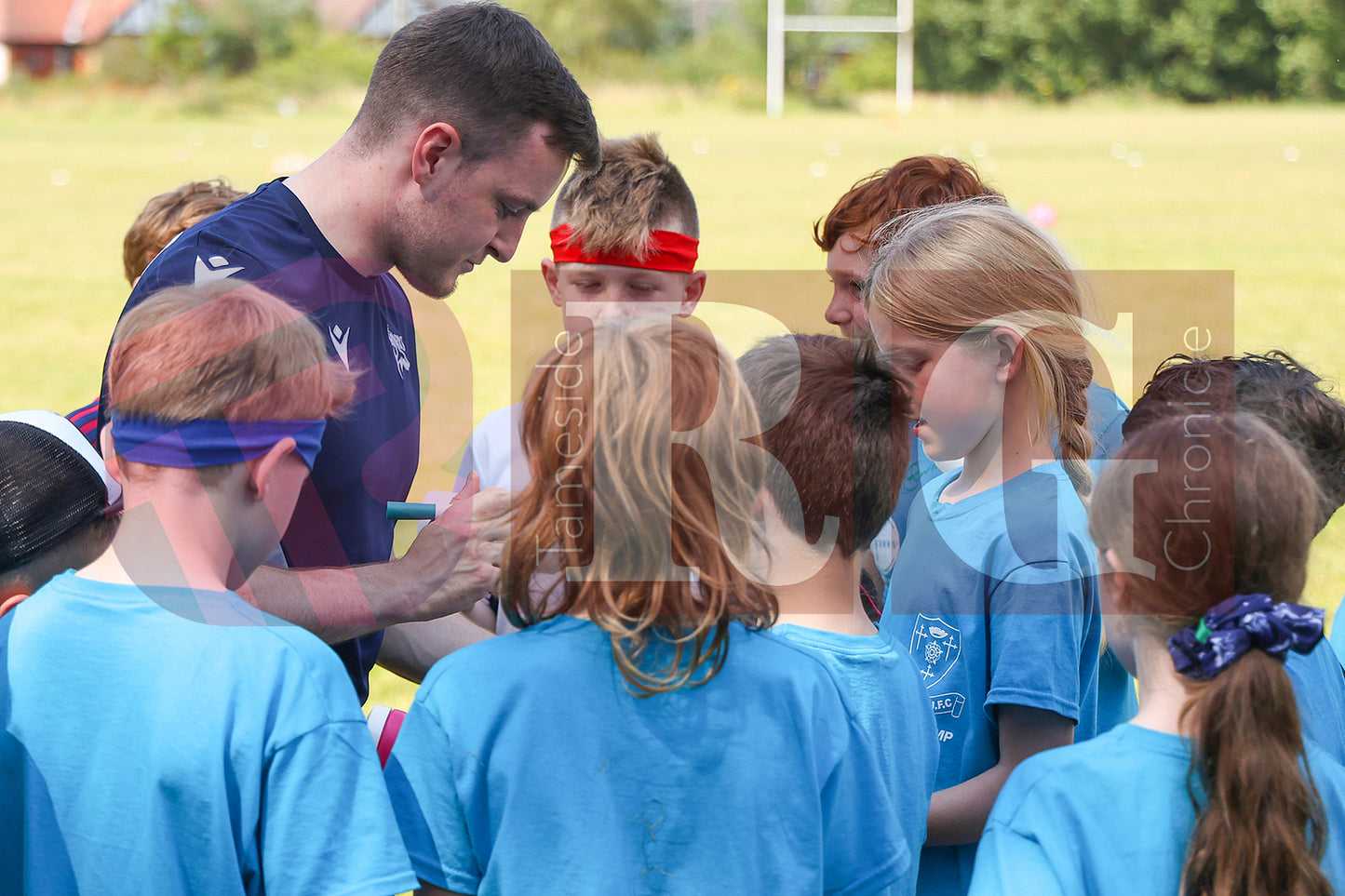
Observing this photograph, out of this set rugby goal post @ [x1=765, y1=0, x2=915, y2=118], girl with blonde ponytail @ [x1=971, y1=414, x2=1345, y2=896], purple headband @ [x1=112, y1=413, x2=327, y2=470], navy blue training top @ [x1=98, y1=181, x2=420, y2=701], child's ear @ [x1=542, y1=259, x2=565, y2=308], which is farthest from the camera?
rugby goal post @ [x1=765, y1=0, x2=915, y2=118]

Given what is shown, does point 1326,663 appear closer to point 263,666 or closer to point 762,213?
point 263,666

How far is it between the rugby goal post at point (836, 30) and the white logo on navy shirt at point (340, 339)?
152ft

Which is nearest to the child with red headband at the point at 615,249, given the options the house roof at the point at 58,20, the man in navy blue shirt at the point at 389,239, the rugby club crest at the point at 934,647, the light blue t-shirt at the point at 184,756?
the man in navy blue shirt at the point at 389,239

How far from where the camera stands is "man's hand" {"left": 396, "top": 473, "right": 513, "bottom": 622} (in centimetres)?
213

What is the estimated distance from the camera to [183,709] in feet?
5.03

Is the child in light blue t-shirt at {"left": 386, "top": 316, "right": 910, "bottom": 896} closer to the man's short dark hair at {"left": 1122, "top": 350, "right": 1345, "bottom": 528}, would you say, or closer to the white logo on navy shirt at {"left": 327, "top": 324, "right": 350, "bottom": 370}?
the white logo on navy shirt at {"left": 327, "top": 324, "right": 350, "bottom": 370}

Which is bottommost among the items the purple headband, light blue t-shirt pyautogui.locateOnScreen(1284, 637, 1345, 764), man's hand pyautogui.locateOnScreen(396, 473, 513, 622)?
light blue t-shirt pyautogui.locateOnScreen(1284, 637, 1345, 764)

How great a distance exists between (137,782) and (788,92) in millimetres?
52470

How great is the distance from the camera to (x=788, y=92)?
51062mm

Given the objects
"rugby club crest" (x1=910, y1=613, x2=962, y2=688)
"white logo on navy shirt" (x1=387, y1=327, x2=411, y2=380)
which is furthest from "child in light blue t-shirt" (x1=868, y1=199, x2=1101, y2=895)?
"white logo on navy shirt" (x1=387, y1=327, x2=411, y2=380)

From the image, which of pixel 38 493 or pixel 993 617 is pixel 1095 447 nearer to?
pixel 993 617

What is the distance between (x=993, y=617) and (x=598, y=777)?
2.81 ft

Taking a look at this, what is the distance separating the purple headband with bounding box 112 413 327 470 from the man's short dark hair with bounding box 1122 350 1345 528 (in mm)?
1687

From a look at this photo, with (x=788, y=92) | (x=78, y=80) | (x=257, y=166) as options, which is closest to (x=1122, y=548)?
(x=257, y=166)
